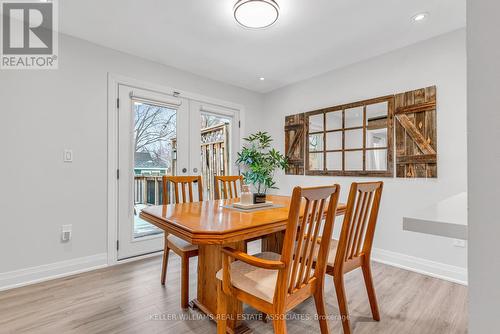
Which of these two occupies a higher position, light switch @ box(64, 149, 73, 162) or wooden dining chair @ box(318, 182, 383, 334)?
light switch @ box(64, 149, 73, 162)

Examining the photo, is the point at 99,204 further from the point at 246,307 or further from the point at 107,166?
the point at 246,307

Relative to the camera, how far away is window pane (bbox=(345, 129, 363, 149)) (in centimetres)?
311

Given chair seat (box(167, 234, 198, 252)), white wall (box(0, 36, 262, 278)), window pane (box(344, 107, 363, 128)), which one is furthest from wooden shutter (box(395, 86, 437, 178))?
white wall (box(0, 36, 262, 278))

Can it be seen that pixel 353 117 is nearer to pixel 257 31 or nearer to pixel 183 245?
pixel 257 31

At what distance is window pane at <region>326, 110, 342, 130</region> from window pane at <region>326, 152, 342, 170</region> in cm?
36

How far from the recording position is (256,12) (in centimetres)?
200

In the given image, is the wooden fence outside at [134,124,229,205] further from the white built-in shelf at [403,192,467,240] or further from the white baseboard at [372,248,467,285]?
the white built-in shelf at [403,192,467,240]

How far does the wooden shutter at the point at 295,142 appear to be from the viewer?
3779mm

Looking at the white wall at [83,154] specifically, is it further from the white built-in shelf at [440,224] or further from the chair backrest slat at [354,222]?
the white built-in shelf at [440,224]

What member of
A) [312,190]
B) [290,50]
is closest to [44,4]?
[290,50]

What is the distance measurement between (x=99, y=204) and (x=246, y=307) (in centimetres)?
196

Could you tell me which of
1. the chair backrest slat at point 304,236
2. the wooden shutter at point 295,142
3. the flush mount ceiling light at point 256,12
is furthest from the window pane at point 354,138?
the chair backrest slat at point 304,236

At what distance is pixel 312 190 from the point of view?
3.76 feet

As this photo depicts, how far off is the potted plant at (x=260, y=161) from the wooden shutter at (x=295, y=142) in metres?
0.12
